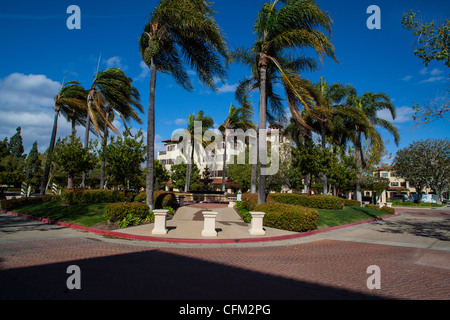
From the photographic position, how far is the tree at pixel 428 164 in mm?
51750

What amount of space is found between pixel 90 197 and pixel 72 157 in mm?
3489

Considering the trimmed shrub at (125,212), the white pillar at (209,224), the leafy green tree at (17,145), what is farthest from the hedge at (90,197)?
the leafy green tree at (17,145)

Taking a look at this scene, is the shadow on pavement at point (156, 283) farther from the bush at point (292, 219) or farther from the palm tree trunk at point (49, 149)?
the palm tree trunk at point (49, 149)

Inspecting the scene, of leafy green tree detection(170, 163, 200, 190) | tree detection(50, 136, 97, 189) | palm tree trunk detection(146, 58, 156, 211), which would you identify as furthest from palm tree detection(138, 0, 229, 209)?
leafy green tree detection(170, 163, 200, 190)

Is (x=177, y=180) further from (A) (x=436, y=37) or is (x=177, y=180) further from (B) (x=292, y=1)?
(A) (x=436, y=37)

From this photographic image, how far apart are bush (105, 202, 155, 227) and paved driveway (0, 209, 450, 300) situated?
2054mm

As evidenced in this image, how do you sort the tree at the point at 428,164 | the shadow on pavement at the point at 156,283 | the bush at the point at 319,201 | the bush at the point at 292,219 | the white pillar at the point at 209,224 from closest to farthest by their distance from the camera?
1. the shadow on pavement at the point at 156,283
2. the white pillar at the point at 209,224
3. the bush at the point at 292,219
4. the bush at the point at 319,201
5. the tree at the point at 428,164

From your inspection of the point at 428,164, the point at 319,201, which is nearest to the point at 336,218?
the point at 319,201

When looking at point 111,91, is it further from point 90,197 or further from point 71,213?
point 71,213

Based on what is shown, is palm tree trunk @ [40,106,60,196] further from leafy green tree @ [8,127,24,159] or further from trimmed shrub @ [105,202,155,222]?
leafy green tree @ [8,127,24,159]

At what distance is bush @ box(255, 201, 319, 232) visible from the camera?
13.0 meters

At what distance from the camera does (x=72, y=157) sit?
66.4ft

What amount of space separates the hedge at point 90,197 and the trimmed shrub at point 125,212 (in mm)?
6449
